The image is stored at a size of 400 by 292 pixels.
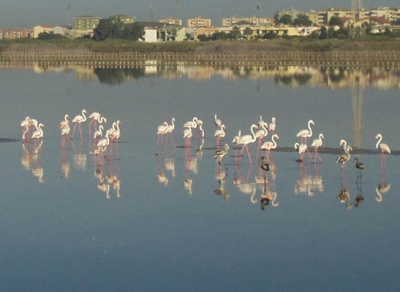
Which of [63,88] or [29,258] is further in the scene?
[63,88]

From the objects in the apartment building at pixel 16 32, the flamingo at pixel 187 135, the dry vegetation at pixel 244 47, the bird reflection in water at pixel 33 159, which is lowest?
the bird reflection in water at pixel 33 159

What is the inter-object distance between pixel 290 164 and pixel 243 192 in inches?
→ 100

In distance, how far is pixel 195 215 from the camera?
39.3 ft

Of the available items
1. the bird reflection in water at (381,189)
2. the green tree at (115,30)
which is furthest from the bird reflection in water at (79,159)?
the green tree at (115,30)

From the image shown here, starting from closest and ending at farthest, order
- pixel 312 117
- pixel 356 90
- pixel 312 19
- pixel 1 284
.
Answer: pixel 1 284
pixel 312 117
pixel 356 90
pixel 312 19

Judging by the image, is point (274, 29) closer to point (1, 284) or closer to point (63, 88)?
point (63, 88)

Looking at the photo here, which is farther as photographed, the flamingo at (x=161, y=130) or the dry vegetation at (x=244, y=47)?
the dry vegetation at (x=244, y=47)

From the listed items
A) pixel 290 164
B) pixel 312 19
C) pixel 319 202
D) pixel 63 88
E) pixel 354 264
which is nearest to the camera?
pixel 354 264

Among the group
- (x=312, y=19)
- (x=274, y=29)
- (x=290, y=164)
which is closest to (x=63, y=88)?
(x=290, y=164)

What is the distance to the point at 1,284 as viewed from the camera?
9.06m

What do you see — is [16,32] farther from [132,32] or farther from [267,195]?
[267,195]

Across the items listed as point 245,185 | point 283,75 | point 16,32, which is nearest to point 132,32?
point 283,75

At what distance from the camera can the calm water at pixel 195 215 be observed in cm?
937

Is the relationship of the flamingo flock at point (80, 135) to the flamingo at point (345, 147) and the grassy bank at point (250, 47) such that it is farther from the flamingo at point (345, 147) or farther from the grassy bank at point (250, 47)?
the grassy bank at point (250, 47)
